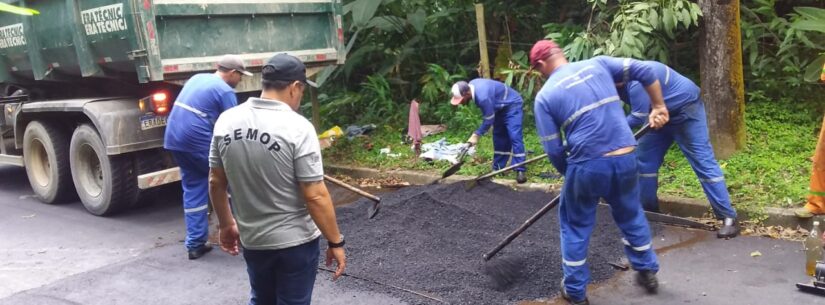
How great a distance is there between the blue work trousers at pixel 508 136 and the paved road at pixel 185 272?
2.18m

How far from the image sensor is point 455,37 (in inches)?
414

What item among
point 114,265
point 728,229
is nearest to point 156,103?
point 114,265

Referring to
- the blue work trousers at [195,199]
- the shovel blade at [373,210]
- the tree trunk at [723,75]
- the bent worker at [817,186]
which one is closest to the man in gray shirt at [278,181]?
the blue work trousers at [195,199]

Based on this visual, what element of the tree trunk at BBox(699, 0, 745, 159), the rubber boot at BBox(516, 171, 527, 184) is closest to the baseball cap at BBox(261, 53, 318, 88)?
A: the rubber boot at BBox(516, 171, 527, 184)

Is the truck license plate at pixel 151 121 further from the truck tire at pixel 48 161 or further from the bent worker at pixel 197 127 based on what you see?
the truck tire at pixel 48 161

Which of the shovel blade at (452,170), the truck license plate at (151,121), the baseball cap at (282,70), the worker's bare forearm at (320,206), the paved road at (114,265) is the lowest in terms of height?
the paved road at (114,265)

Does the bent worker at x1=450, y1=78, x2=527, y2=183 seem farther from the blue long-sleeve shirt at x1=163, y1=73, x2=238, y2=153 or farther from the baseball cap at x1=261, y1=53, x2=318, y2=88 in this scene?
the baseball cap at x1=261, y1=53, x2=318, y2=88

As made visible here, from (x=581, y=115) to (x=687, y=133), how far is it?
158 cm


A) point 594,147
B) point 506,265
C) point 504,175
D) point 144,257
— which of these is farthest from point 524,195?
point 144,257

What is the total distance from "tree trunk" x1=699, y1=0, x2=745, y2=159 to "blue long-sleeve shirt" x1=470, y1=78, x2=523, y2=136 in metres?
1.81

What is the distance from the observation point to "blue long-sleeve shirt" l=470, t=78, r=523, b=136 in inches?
278

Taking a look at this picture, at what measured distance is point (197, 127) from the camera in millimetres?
5273

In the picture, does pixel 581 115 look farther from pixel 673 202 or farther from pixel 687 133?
pixel 673 202

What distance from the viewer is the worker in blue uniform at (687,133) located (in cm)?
500
